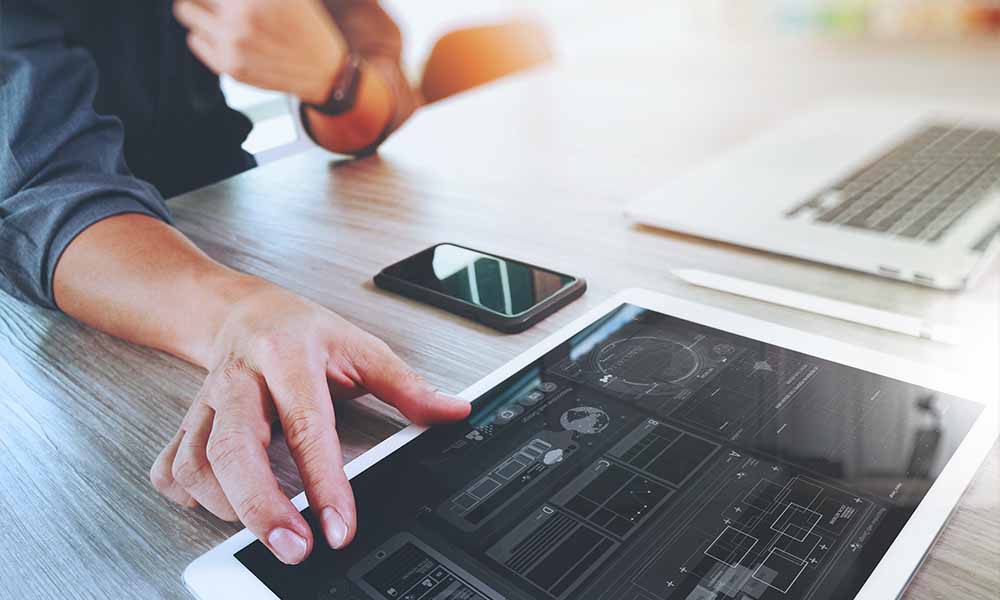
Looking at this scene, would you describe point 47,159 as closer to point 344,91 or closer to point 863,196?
point 344,91

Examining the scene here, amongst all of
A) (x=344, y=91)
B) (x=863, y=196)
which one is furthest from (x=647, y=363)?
(x=344, y=91)

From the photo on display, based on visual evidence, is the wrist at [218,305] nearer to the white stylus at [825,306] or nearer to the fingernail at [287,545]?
the fingernail at [287,545]

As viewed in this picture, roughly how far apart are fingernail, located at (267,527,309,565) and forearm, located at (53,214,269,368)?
0.24 meters

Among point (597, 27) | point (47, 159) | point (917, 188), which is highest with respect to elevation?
point (47, 159)

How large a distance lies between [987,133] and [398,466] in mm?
904

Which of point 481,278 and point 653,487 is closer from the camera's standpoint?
point 653,487

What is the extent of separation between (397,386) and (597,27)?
473cm

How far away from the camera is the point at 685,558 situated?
403 millimetres

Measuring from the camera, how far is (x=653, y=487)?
1.49 ft

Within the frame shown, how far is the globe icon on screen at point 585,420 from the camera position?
51 cm

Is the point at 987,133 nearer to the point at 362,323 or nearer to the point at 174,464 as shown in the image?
the point at 362,323

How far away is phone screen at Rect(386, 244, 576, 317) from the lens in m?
0.69

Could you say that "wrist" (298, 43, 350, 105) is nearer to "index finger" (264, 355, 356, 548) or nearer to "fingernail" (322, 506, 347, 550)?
"index finger" (264, 355, 356, 548)

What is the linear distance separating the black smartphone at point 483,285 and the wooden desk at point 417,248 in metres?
0.01
